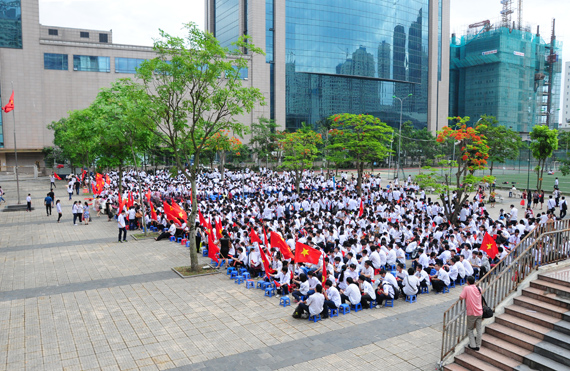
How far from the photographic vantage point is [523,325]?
7492 mm

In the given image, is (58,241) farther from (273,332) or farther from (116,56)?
(116,56)

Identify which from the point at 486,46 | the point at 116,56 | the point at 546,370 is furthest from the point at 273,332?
the point at 486,46

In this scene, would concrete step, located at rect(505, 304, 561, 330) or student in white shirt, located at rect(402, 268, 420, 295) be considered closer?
concrete step, located at rect(505, 304, 561, 330)

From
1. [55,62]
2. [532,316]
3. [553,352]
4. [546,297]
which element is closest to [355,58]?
[55,62]

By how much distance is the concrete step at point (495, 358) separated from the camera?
6938 mm

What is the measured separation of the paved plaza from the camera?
8.03 m

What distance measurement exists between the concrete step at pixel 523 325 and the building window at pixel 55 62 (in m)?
64.7

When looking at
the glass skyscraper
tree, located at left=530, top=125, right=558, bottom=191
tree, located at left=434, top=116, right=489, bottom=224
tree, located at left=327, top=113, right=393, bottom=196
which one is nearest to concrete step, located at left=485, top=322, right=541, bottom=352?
tree, located at left=434, top=116, right=489, bottom=224

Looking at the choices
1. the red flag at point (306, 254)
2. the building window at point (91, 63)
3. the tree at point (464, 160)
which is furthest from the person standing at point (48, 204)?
the building window at point (91, 63)

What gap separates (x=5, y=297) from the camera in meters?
11.6

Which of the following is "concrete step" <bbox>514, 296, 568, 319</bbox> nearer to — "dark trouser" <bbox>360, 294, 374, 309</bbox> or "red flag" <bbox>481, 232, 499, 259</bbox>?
"dark trouser" <bbox>360, 294, 374, 309</bbox>

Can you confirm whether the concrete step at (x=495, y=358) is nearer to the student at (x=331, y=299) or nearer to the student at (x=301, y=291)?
the student at (x=331, y=299)

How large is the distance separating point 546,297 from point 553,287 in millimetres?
273

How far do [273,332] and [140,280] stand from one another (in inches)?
229
